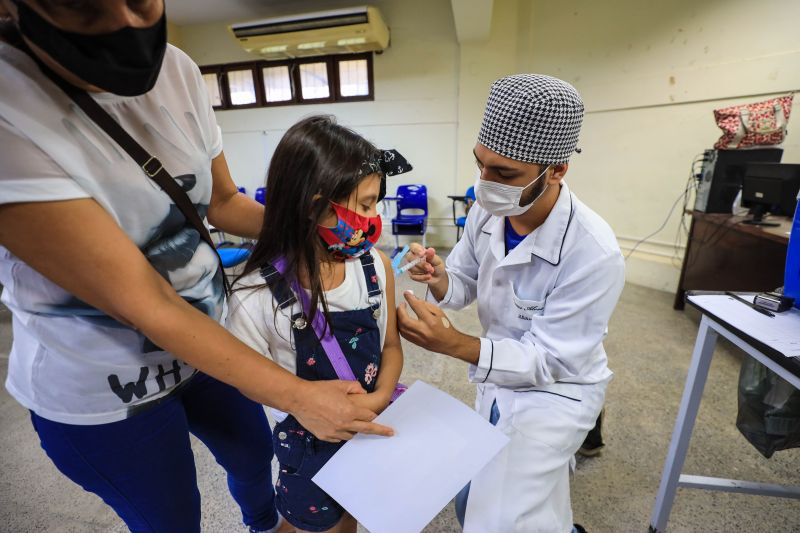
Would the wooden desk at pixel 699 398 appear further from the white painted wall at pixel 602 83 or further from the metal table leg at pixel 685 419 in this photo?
the white painted wall at pixel 602 83

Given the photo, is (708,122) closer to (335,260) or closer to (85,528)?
(335,260)

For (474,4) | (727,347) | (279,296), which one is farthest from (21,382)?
(474,4)

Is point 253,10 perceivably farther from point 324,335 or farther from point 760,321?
point 760,321

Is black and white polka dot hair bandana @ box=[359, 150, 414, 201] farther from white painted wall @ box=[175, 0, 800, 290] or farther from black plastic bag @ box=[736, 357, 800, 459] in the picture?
white painted wall @ box=[175, 0, 800, 290]

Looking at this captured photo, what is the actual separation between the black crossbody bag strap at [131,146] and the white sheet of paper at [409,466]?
0.59 metres

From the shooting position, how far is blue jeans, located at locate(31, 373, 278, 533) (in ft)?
2.23

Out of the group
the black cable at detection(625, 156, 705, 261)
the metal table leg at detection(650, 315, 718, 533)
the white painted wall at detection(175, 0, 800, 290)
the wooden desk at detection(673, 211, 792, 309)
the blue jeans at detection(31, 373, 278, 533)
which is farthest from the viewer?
the black cable at detection(625, 156, 705, 261)

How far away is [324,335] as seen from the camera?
2.86 ft

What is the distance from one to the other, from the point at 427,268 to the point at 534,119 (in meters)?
0.56

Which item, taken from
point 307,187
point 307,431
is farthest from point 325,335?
point 307,187

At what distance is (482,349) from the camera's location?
3.43ft

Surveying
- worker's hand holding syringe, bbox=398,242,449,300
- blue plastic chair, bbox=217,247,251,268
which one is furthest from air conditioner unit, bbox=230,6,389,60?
worker's hand holding syringe, bbox=398,242,449,300

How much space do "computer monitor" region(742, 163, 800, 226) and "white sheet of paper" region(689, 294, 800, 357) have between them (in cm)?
181

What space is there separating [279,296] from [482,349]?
1.88 feet
